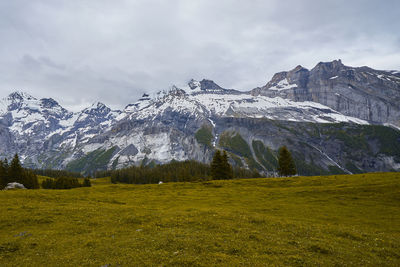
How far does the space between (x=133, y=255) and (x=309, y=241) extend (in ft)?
46.6

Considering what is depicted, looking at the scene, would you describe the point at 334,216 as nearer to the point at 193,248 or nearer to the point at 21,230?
the point at 193,248

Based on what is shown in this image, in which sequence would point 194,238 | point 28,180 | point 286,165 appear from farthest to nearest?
point 286,165, point 28,180, point 194,238

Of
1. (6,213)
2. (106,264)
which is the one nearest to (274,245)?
(106,264)

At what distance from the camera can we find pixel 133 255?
17172mm

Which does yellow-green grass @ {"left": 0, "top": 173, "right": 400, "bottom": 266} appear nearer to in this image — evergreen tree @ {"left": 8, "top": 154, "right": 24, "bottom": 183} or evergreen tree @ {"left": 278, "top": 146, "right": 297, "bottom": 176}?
evergreen tree @ {"left": 8, "top": 154, "right": 24, "bottom": 183}

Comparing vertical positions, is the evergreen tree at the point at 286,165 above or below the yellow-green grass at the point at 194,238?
above

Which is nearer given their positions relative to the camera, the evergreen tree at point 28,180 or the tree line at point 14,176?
the tree line at point 14,176

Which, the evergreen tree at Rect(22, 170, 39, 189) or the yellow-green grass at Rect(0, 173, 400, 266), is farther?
the evergreen tree at Rect(22, 170, 39, 189)

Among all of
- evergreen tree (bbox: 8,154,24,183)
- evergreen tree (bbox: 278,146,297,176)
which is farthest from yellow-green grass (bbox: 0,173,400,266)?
evergreen tree (bbox: 278,146,297,176)

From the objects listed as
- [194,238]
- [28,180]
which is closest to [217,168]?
[28,180]

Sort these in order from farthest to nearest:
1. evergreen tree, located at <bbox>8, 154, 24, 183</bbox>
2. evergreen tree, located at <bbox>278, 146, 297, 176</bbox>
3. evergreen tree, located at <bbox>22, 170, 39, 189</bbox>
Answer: evergreen tree, located at <bbox>278, 146, 297, 176</bbox> → evergreen tree, located at <bbox>22, 170, 39, 189</bbox> → evergreen tree, located at <bbox>8, 154, 24, 183</bbox>

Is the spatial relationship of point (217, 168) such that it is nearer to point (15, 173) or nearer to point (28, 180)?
point (28, 180)

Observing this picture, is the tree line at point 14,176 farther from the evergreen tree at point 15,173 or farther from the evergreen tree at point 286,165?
the evergreen tree at point 286,165

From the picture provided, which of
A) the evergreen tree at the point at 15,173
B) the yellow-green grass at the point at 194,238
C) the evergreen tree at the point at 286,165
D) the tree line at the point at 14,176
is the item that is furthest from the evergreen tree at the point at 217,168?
the evergreen tree at the point at 15,173
